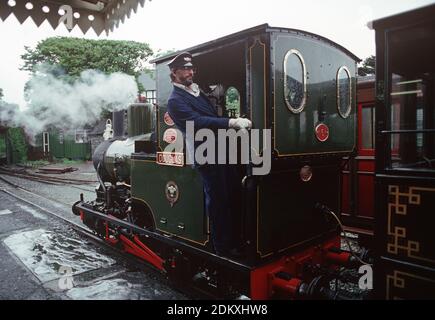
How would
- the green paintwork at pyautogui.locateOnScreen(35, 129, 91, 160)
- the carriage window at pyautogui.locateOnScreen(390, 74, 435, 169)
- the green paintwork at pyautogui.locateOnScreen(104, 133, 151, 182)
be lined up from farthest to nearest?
the green paintwork at pyautogui.locateOnScreen(35, 129, 91, 160) < the green paintwork at pyautogui.locateOnScreen(104, 133, 151, 182) < the carriage window at pyautogui.locateOnScreen(390, 74, 435, 169)

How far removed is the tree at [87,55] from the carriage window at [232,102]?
21.8m

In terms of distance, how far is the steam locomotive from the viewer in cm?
304

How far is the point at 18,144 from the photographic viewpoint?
26.2 metres

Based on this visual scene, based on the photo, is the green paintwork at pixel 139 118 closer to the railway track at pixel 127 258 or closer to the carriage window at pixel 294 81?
the railway track at pixel 127 258

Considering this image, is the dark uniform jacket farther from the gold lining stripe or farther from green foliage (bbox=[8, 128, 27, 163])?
green foliage (bbox=[8, 128, 27, 163])

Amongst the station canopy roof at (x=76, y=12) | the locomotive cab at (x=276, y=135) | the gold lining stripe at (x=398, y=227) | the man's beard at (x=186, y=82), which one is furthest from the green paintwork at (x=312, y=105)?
the station canopy roof at (x=76, y=12)

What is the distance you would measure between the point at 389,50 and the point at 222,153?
1669mm

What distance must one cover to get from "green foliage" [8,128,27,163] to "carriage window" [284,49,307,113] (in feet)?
90.6

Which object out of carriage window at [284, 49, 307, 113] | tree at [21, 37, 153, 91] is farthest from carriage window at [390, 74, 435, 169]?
tree at [21, 37, 153, 91]

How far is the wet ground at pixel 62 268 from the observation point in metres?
4.21

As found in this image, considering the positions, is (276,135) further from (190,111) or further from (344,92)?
(344,92)

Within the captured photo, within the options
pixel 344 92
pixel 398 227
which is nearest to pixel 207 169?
pixel 398 227
